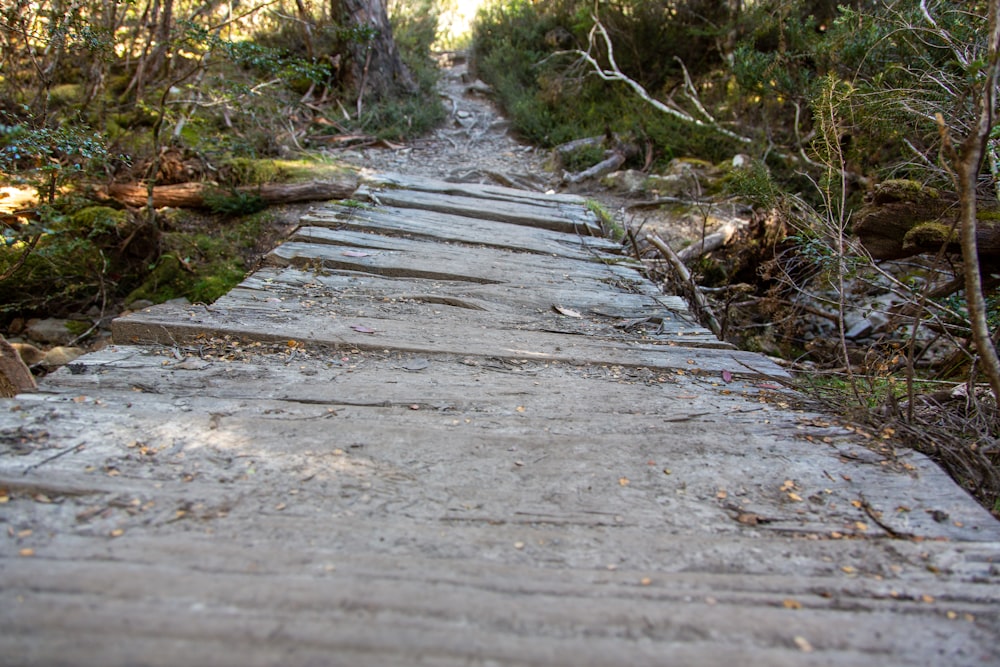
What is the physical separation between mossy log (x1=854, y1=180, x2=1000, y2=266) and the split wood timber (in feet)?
4.16

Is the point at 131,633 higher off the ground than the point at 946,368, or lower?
higher

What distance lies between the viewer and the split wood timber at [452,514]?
3.30 ft

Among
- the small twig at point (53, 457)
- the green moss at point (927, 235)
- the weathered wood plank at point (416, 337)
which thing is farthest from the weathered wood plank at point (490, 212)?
the small twig at point (53, 457)

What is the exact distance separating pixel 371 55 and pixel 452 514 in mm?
9356

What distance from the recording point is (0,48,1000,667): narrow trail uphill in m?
1.00

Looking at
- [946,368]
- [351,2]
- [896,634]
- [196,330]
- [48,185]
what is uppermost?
[351,2]

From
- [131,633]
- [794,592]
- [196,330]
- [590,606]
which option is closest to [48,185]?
[196,330]

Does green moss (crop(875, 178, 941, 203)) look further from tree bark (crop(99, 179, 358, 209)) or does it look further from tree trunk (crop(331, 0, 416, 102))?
tree trunk (crop(331, 0, 416, 102))

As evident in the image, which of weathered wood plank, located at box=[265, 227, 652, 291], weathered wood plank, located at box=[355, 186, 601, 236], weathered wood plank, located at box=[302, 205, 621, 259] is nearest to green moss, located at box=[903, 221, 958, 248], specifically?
weathered wood plank, located at box=[265, 227, 652, 291]

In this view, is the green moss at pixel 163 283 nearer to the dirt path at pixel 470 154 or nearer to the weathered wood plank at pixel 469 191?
the weathered wood plank at pixel 469 191

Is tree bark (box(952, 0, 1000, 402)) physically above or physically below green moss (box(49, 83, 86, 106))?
below

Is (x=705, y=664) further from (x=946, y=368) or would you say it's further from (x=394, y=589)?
(x=946, y=368)

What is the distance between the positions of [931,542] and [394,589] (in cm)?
116

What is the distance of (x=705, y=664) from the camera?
3.23 feet
